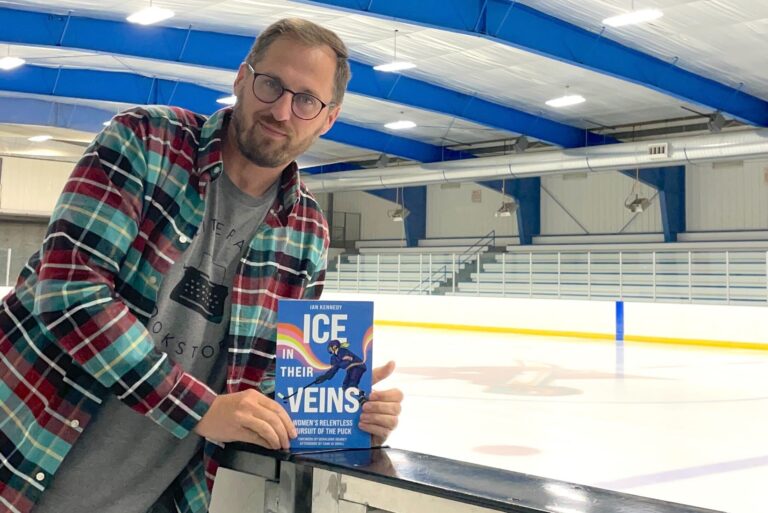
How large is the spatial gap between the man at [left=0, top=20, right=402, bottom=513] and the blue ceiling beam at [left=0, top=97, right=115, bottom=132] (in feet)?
58.0

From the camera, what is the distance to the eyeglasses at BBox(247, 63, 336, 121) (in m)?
1.62

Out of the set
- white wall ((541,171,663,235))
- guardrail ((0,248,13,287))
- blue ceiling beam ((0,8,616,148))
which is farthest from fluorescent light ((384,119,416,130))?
→ guardrail ((0,248,13,287))

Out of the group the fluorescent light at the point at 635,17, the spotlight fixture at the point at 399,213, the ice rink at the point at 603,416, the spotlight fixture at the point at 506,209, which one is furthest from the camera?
the spotlight fixture at the point at 399,213

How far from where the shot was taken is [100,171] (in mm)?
1473

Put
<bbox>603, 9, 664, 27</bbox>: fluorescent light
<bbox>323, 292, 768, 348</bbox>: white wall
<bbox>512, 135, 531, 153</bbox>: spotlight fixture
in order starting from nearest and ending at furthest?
<bbox>603, 9, 664, 27</bbox>: fluorescent light, <bbox>323, 292, 768, 348</bbox>: white wall, <bbox>512, 135, 531, 153</bbox>: spotlight fixture

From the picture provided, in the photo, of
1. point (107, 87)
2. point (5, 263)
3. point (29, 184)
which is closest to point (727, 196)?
point (107, 87)

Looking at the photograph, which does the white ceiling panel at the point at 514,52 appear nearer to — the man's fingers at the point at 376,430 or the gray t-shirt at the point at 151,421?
the gray t-shirt at the point at 151,421

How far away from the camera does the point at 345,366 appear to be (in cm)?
152

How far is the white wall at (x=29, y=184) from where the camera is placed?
24.4 meters

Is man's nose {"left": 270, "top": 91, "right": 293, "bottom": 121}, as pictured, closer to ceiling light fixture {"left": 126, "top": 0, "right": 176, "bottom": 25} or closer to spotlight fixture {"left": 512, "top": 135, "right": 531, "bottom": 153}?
ceiling light fixture {"left": 126, "top": 0, "right": 176, "bottom": 25}

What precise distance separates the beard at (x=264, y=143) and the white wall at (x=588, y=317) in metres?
13.6

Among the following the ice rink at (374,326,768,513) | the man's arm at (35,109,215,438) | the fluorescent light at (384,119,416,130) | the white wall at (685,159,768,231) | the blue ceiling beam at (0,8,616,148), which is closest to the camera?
the man's arm at (35,109,215,438)

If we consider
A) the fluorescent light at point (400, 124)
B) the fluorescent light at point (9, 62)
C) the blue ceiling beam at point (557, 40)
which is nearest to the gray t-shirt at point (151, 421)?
the blue ceiling beam at point (557, 40)

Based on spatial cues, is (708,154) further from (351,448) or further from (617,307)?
(351,448)
